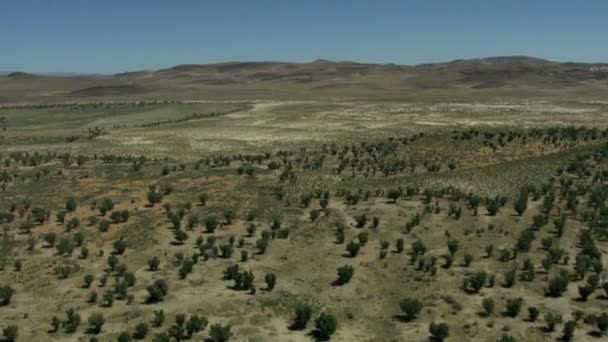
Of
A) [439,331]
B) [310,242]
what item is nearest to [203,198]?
[310,242]

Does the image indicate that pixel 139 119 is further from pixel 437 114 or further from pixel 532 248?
pixel 532 248

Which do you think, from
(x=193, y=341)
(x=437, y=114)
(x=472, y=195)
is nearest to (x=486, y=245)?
(x=472, y=195)

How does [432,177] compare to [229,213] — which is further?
[432,177]

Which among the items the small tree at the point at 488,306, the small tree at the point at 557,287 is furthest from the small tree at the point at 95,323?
the small tree at the point at 557,287

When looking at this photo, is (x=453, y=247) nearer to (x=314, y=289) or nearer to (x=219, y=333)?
(x=314, y=289)

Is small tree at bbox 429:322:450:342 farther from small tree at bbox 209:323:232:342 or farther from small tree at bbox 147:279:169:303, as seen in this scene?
small tree at bbox 147:279:169:303

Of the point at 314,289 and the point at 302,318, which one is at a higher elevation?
the point at 302,318
